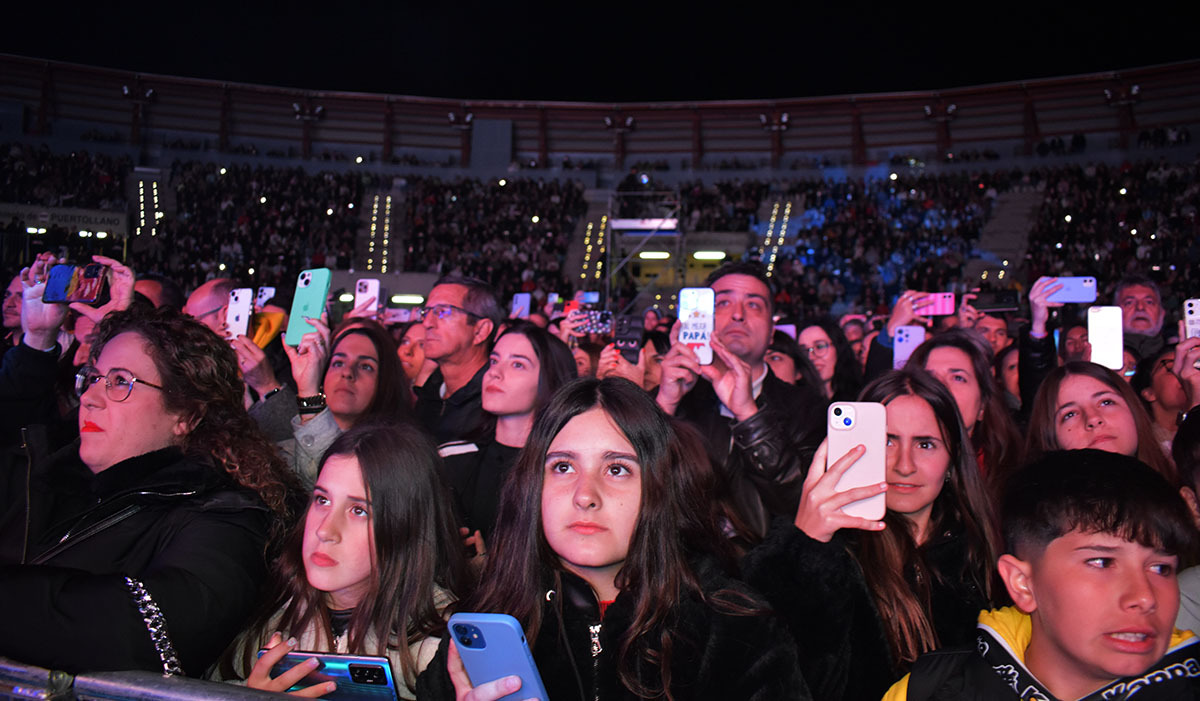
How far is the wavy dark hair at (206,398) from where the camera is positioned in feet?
6.96

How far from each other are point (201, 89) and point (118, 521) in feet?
86.0

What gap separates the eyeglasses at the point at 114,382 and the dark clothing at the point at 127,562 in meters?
0.21

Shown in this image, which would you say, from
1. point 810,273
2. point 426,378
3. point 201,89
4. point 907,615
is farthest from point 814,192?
point 907,615

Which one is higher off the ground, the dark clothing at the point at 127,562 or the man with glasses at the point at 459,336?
the man with glasses at the point at 459,336

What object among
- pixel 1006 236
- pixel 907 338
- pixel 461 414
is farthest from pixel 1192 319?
pixel 1006 236

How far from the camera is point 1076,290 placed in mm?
4215

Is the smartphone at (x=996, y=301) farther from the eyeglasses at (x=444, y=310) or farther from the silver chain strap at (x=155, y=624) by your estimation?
the silver chain strap at (x=155, y=624)

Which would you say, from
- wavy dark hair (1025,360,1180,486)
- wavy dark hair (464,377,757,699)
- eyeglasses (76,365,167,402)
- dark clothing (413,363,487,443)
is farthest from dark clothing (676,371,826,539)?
eyeglasses (76,365,167,402)

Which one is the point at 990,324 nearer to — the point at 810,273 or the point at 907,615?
the point at 907,615

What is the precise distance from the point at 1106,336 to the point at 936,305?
1670 millimetres

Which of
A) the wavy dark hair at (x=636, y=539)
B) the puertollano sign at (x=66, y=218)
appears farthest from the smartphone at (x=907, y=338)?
the puertollano sign at (x=66, y=218)

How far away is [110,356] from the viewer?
215 cm

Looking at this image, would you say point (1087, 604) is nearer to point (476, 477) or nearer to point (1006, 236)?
point (476, 477)

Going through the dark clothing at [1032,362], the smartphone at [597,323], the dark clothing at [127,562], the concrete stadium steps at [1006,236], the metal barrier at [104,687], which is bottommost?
the metal barrier at [104,687]
